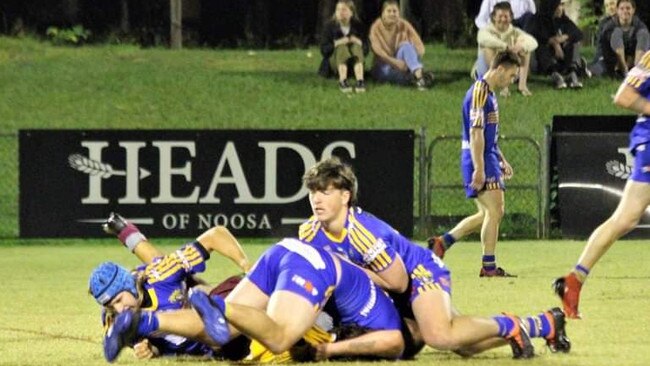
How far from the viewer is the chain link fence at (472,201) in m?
20.7

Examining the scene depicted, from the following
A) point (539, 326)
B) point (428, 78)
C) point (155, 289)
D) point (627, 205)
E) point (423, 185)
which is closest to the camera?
point (539, 326)

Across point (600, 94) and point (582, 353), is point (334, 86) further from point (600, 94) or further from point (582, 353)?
point (582, 353)

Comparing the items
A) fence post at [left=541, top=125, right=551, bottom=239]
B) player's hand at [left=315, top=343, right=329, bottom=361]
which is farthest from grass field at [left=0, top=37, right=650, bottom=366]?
fence post at [left=541, top=125, right=551, bottom=239]

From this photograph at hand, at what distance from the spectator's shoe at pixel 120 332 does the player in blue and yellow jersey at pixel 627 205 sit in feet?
11.3

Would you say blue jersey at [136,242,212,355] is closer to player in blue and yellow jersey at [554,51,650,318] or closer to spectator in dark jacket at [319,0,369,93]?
player in blue and yellow jersey at [554,51,650,318]

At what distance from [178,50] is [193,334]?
21.5 m

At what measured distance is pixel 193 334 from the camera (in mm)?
9391

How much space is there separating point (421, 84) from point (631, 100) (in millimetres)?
14673

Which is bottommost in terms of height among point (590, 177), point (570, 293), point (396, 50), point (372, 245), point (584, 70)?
point (590, 177)

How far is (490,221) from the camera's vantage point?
15.2 m

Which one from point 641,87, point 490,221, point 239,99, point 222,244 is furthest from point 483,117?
point 239,99

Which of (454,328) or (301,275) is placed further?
(454,328)

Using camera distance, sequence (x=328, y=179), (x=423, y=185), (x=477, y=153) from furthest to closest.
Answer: (x=423, y=185)
(x=477, y=153)
(x=328, y=179)

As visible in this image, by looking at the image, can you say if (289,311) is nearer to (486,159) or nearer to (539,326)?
(539,326)
